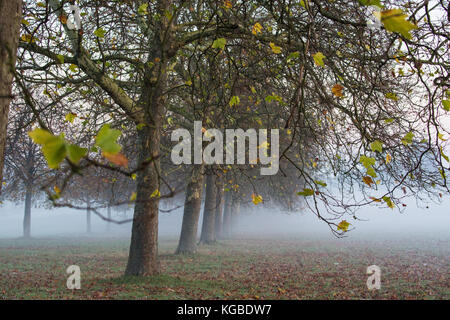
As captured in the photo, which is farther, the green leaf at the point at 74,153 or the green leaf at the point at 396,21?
the green leaf at the point at 396,21

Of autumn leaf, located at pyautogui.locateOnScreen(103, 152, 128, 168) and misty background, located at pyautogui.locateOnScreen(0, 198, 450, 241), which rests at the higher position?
autumn leaf, located at pyautogui.locateOnScreen(103, 152, 128, 168)

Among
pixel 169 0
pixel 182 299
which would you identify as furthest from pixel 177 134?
pixel 182 299

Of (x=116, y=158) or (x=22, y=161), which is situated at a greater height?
(x=22, y=161)

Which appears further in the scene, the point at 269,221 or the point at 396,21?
the point at 269,221

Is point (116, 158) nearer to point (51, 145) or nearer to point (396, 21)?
point (51, 145)

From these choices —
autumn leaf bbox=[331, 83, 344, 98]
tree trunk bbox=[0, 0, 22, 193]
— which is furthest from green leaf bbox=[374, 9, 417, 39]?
tree trunk bbox=[0, 0, 22, 193]

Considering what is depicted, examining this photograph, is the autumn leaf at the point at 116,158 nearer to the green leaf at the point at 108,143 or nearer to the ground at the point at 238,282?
the green leaf at the point at 108,143

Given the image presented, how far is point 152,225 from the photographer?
7.80 metres

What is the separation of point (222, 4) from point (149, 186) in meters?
4.27

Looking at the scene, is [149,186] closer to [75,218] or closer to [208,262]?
[208,262]

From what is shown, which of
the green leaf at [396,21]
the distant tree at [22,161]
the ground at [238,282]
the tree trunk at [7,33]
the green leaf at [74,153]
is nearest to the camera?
the green leaf at [74,153]

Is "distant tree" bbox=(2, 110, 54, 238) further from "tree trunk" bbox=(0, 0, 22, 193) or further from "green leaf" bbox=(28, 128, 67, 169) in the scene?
"tree trunk" bbox=(0, 0, 22, 193)

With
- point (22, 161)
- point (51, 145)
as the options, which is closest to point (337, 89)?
point (51, 145)

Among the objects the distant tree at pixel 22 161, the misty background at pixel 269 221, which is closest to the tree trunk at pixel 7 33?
the distant tree at pixel 22 161
